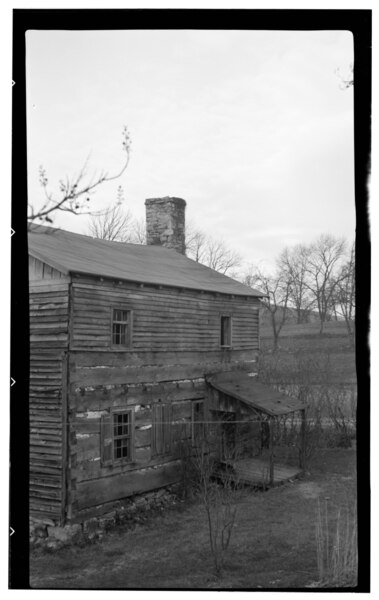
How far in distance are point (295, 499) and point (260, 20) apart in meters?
8.50

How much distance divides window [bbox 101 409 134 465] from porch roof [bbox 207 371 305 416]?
3.20 m

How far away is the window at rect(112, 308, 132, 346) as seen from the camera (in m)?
11.7

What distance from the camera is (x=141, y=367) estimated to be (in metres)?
12.6

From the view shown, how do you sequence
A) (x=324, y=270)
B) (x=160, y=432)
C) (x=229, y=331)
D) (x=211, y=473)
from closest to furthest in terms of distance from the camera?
1. (x=324, y=270)
2. (x=211, y=473)
3. (x=160, y=432)
4. (x=229, y=331)

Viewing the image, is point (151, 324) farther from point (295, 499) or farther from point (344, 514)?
point (344, 514)

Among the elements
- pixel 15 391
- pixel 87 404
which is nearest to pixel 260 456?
pixel 87 404

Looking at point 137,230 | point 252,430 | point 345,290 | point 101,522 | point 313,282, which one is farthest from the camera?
point 252,430

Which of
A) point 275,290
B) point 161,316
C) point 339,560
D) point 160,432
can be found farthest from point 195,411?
point 339,560

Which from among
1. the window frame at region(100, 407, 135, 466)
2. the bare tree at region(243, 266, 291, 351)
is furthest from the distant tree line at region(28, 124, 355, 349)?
the window frame at region(100, 407, 135, 466)

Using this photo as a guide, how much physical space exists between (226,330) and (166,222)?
377 centimetres

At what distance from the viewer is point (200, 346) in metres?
14.2

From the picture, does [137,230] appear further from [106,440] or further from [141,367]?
[106,440]

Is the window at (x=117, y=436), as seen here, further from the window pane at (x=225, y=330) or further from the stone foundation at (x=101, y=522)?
the window pane at (x=225, y=330)

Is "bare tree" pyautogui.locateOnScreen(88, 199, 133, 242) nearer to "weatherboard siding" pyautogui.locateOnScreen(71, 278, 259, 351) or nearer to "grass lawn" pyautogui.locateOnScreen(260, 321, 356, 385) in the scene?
"weatherboard siding" pyautogui.locateOnScreen(71, 278, 259, 351)
